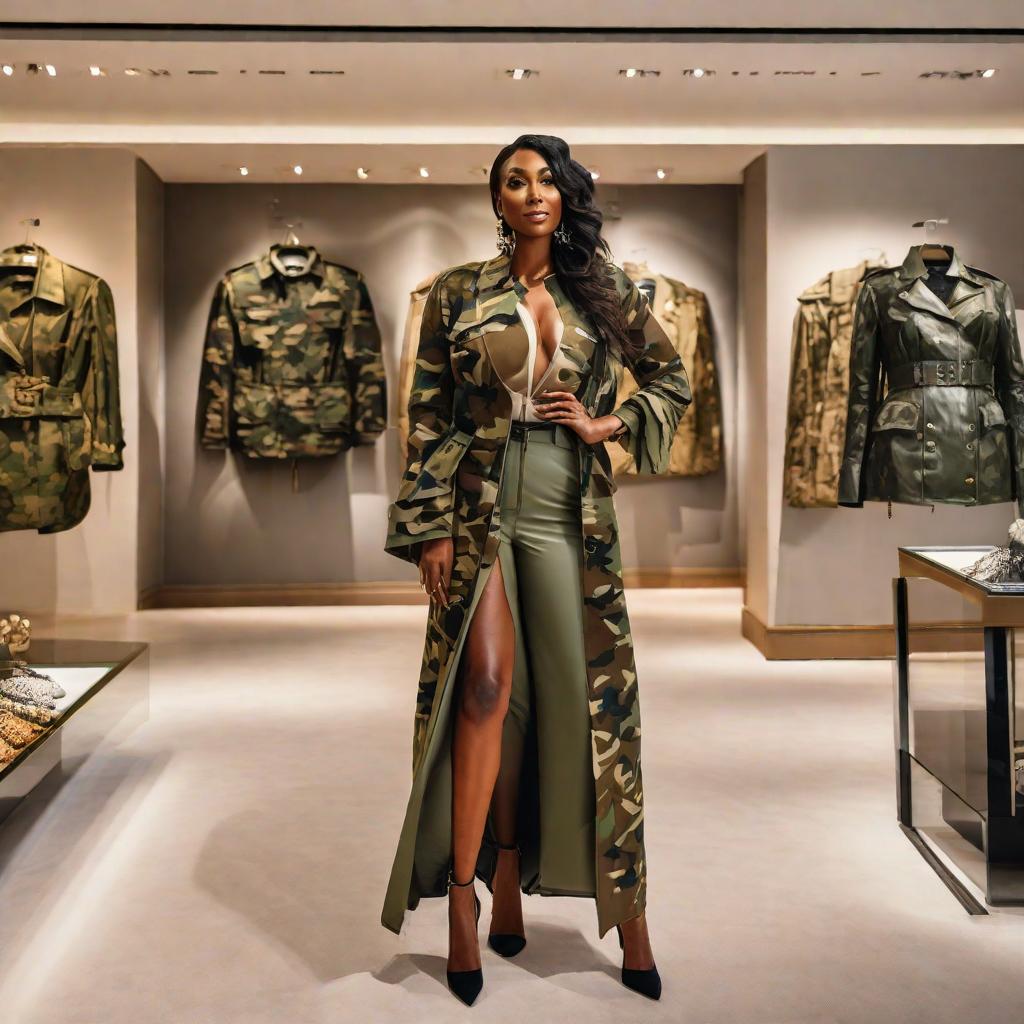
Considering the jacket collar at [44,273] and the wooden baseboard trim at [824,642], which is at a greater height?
the jacket collar at [44,273]

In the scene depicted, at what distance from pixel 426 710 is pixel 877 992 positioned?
39.3 inches

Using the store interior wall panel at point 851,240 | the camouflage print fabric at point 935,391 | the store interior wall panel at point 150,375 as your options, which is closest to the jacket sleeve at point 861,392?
the camouflage print fabric at point 935,391

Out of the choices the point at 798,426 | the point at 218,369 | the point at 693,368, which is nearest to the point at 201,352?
the point at 218,369

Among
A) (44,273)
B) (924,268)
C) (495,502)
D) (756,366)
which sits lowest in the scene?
(495,502)

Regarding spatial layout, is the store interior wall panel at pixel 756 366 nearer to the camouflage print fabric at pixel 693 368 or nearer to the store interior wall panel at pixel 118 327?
the camouflage print fabric at pixel 693 368

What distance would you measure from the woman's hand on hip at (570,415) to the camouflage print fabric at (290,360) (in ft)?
16.6

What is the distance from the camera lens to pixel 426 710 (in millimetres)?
2209

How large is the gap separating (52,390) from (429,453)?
151 inches

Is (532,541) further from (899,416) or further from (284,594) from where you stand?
(284,594)

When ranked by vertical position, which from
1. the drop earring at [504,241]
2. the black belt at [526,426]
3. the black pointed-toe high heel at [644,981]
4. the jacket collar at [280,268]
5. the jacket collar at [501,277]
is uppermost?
the jacket collar at [280,268]

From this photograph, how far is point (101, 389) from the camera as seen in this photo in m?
5.55

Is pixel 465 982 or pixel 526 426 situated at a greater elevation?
pixel 526 426

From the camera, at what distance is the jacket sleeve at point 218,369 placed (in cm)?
705

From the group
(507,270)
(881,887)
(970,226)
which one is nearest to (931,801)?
(881,887)
